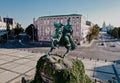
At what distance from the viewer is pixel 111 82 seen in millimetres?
19078

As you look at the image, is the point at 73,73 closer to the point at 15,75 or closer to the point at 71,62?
the point at 71,62

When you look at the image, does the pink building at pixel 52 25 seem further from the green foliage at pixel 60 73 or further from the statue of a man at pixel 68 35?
the green foliage at pixel 60 73

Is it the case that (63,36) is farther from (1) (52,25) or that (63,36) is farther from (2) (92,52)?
(1) (52,25)

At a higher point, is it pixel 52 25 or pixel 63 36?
pixel 52 25

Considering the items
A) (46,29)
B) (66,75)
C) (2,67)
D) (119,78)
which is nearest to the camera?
(66,75)

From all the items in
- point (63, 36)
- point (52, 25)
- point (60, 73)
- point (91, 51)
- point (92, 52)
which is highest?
point (52, 25)

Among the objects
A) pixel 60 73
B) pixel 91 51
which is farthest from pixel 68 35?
pixel 91 51

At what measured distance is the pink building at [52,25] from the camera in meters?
57.5

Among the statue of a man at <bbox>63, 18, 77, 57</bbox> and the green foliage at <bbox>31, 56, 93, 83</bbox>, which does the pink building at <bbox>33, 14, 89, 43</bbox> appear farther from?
the green foliage at <bbox>31, 56, 93, 83</bbox>

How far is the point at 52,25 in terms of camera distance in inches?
2421

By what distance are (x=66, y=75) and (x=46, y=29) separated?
169 ft

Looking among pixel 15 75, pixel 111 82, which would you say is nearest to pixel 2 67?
pixel 15 75

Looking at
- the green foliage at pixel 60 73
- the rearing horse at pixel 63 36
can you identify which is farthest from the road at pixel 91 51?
the green foliage at pixel 60 73

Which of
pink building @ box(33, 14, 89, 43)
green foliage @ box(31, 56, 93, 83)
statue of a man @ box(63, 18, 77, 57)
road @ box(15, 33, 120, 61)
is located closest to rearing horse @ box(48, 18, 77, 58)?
statue of a man @ box(63, 18, 77, 57)
